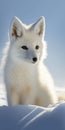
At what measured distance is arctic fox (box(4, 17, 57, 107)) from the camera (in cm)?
402

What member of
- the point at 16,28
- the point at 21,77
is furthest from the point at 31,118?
the point at 16,28

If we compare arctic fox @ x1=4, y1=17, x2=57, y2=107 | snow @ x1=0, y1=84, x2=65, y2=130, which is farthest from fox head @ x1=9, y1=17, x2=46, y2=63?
snow @ x1=0, y1=84, x2=65, y2=130

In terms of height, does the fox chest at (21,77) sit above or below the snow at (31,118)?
above

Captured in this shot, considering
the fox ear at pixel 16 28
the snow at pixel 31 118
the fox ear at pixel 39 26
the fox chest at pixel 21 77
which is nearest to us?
the snow at pixel 31 118

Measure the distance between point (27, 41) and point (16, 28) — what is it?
1.06 feet

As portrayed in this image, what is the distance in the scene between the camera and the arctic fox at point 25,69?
13.2 ft

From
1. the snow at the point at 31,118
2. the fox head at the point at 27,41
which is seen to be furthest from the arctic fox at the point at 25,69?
the snow at the point at 31,118

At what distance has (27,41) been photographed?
406cm

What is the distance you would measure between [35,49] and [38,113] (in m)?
1.36

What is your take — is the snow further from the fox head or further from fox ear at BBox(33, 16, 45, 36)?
fox ear at BBox(33, 16, 45, 36)

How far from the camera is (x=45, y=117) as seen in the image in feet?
8.98

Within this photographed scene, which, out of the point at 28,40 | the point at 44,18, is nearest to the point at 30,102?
the point at 28,40

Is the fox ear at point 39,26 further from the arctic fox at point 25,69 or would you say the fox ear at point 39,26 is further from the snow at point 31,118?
the snow at point 31,118

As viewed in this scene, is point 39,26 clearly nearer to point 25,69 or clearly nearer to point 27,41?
point 27,41
